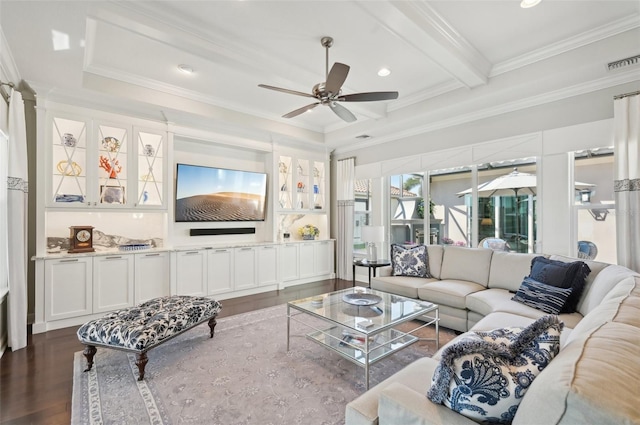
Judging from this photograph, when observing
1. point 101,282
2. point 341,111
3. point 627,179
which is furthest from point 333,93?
point 101,282

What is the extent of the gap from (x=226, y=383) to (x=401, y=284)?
7.58 ft

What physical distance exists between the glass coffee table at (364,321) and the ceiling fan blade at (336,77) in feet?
6.72

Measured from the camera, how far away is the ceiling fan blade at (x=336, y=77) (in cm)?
252

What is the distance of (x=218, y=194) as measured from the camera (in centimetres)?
512

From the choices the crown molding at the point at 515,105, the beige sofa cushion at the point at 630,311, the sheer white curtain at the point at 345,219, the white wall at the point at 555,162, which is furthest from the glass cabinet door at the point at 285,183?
the beige sofa cushion at the point at 630,311

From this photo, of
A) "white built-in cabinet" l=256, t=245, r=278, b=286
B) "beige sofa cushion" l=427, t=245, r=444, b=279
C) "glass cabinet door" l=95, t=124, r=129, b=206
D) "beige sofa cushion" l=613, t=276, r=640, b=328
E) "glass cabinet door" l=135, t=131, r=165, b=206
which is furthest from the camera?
"white built-in cabinet" l=256, t=245, r=278, b=286

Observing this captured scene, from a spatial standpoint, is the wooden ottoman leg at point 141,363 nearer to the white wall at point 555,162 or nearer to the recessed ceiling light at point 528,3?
the recessed ceiling light at point 528,3

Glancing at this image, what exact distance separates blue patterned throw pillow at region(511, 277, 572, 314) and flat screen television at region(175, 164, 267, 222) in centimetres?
415

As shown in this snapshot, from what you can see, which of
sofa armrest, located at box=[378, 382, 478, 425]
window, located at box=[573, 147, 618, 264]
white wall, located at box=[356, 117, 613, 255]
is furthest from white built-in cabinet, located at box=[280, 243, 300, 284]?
sofa armrest, located at box=[378, 382, 478, 425]

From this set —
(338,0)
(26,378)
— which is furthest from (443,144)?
(26,378)

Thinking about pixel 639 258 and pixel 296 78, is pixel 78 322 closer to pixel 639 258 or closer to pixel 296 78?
pixel 296 78

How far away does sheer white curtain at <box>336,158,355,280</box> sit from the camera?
20.0 ft

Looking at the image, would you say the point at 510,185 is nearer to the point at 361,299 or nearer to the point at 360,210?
the point at 360,210

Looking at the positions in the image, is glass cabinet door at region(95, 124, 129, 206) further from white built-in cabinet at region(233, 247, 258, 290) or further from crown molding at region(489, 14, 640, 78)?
crown molding at region(489, 14, 640, 78)
